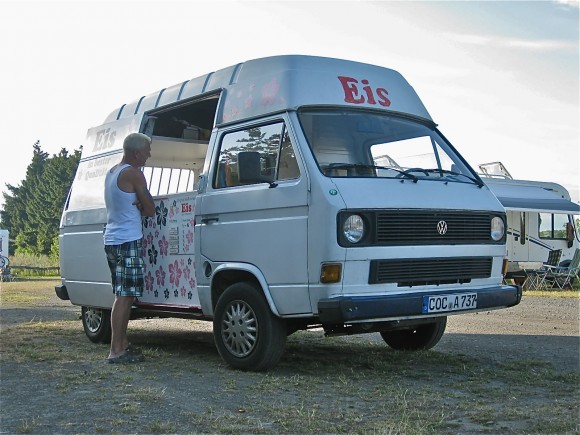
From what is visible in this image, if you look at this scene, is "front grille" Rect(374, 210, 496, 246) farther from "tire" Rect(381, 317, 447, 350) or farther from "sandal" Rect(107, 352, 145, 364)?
"sandal" Rect(107, 352, 145, 364)

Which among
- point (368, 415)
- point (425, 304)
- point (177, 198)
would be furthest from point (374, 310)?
point (177, 198)

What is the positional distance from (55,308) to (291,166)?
10079 millimetres

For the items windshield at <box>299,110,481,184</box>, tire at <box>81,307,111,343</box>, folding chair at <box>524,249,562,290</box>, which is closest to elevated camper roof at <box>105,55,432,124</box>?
windshield at <box>299,110,481,184</box>

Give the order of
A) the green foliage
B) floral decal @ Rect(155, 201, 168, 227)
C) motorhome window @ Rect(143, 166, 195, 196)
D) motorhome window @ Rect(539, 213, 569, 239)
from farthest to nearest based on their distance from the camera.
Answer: the green foliage → motorhome window @ Rect(539, 213, 569, 239) → motorhome window @ Rect(143, 166, 195, 196) → floral decal @ Rect(155, 201, 168, 227)

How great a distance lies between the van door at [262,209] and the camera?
6328 millimetres

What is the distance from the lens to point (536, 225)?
2381cm

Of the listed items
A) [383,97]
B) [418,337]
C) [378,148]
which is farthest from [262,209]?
[418,337]

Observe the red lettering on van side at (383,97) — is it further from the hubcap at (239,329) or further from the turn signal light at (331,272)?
the hubcap at (239,329)

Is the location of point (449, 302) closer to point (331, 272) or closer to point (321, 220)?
point (331, 272)

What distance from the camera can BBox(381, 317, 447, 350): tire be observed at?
789 cm

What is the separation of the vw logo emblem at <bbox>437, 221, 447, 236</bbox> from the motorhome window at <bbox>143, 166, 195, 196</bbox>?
13.2ft

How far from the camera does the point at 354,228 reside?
20.1ft

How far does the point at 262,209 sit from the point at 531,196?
18.0 meters

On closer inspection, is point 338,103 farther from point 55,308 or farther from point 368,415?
point 55,308
